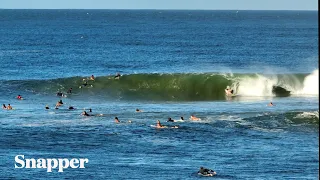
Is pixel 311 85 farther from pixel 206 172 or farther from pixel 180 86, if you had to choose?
pixel 206 172

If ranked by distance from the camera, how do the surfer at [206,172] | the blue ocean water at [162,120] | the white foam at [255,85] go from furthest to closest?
the white foam at [255,85] → the blue ocean water at [162,120] → the surfer at [206,172]

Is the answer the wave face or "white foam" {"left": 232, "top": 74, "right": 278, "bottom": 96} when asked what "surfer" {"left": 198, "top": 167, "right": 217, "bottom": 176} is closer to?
the wave face

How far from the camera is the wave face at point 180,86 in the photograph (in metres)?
73.8

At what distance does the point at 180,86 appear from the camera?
79.1m

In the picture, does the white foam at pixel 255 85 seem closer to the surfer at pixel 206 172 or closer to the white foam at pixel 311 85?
the white foam at pixel 311 85

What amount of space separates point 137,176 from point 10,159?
25.2 feet

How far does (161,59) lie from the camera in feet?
378

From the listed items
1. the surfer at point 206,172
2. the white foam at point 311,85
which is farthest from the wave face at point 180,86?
the surfer at point 206,172

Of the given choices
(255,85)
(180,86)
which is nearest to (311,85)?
(255,85)

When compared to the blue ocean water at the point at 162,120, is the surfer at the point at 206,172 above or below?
below

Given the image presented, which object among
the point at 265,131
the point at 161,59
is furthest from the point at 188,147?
the point at 161,59

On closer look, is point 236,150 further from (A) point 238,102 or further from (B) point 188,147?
(A) point 238,102

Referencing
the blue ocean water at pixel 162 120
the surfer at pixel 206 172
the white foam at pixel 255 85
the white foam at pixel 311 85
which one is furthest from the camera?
the white foam at pixel 255 85

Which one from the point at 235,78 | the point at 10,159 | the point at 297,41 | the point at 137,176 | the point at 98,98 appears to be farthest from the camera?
the point at 297,41
